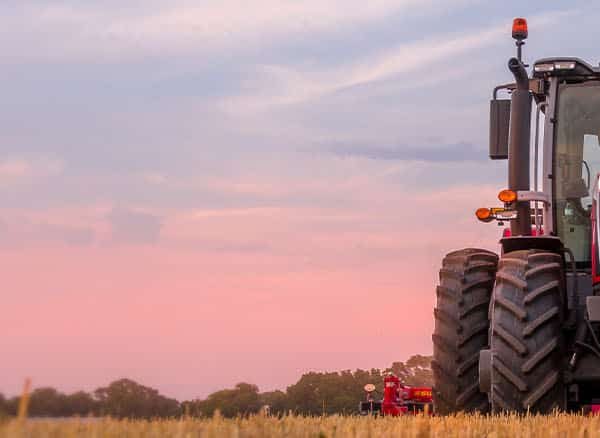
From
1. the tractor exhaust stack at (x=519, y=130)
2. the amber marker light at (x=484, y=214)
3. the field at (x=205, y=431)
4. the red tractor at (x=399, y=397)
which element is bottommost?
the field at (x=205, y=431)

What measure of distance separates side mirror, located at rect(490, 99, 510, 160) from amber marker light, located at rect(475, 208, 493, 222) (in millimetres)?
537

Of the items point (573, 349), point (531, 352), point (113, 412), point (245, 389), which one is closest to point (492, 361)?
point (531, 352)

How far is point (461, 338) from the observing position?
29.9 feet

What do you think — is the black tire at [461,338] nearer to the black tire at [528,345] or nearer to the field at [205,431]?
the black tire at [528,345]

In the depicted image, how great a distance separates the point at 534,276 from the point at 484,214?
1112 mm

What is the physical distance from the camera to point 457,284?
9281 millimetres

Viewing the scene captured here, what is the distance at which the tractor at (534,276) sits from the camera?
7.91 m

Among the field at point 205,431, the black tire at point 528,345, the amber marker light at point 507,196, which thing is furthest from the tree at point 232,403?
the amber marker light at point 507,196

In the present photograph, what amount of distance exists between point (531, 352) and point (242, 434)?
5.05m

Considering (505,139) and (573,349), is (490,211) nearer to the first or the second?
(505,139)

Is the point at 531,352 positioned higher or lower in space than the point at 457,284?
lower

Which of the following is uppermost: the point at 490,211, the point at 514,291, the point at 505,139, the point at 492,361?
the point at 505,139

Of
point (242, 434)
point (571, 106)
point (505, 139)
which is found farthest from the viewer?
point (571, 106)

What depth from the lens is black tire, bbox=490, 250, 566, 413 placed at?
7836 mm
